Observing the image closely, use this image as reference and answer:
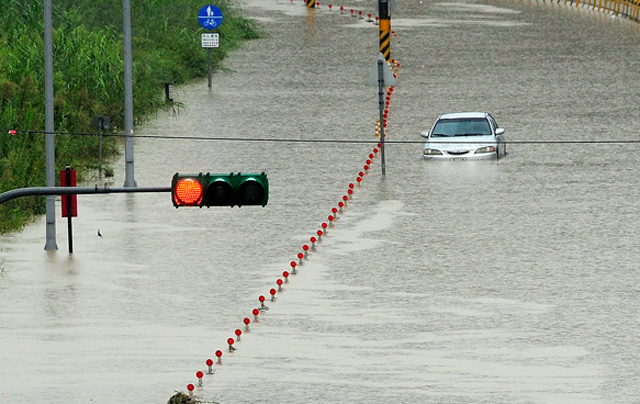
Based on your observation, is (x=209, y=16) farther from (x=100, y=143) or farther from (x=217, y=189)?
(x=217, y=189)

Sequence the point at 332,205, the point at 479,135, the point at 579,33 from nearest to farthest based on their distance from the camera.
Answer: the point at 332,205 < the point at 479,135 < the point at 579,33

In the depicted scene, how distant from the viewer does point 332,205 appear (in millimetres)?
33812

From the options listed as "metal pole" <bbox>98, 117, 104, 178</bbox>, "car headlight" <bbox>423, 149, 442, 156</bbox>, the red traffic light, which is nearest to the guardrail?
"car headlight" <bbox>423, 149, 442, 156</bbox>

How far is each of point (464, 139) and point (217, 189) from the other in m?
23.5

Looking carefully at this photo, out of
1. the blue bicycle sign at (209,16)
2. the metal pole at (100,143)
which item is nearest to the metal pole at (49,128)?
the metal pole at (100,143)

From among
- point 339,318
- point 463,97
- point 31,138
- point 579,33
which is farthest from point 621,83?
point 339,318

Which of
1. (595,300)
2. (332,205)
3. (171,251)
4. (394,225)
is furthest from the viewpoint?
(332,205)

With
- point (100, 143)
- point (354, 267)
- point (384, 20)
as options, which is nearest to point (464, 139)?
point (100, 143)

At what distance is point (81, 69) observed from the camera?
1797 inches

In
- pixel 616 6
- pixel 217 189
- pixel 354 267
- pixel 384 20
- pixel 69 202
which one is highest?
pixel 616 6

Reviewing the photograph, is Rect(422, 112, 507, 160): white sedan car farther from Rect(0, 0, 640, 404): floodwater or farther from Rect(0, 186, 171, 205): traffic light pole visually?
Rect(0, 186, 171, 205): traffic light pole

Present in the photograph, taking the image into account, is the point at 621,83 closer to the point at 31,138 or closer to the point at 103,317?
the point at 31,138

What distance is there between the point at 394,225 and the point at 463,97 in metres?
19.0

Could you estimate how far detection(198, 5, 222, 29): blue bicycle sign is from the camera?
52.7 meters
